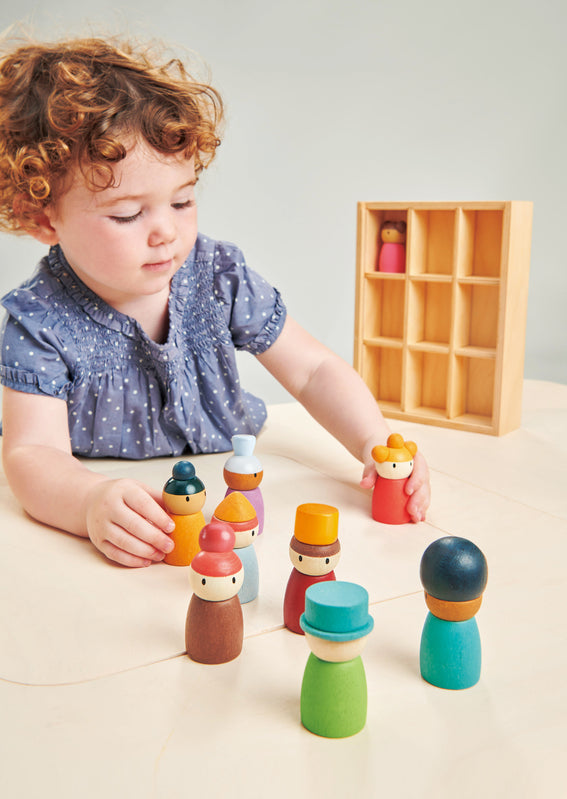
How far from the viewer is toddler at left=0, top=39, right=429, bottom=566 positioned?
0.87 metres

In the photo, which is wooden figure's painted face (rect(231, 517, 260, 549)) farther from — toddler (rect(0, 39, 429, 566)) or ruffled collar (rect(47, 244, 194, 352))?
ruffled collar (rect(47, 244, 194, 352))

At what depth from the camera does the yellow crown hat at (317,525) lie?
0.59 m

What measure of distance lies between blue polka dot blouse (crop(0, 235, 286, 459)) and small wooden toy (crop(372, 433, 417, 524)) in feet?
1.09

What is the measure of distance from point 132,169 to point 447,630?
0.60 meters

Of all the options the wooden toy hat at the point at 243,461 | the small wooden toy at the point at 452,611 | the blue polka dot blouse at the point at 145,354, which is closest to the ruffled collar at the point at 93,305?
the blue polka dot blouse at the point at 145,354

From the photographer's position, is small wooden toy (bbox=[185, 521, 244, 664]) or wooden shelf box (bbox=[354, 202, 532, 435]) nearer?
small wooden toy (bbox=[185, 521, 244, 664])

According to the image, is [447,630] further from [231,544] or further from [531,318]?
[531,318]

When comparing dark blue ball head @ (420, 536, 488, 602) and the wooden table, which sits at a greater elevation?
dark blue ball head @ (420, 536, 488, 602)

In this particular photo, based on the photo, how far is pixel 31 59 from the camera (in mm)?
954

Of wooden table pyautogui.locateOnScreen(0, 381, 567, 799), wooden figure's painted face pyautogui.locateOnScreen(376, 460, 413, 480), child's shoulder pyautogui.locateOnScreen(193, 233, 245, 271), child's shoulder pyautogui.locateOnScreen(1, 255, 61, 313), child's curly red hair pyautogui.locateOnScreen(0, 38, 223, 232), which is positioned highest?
child's curly red hair pyautogui.locateOnScreen(0, 38, 223, 232)

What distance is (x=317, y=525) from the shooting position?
1.93ft

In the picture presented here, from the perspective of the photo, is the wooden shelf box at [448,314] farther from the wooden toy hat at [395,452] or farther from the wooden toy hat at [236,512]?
the wooden toy hat at [236,512]

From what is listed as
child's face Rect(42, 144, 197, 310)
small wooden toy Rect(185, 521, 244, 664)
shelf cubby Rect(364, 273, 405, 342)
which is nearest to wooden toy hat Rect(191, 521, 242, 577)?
small wooden toy Rect(185, 521, 244, 664)

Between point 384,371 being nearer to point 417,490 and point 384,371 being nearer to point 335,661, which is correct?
point 417,490
